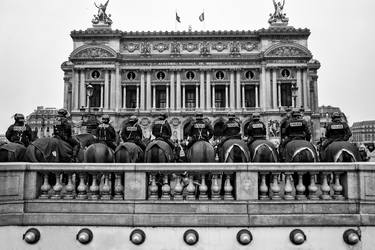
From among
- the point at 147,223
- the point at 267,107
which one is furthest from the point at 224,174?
the point at 267,107

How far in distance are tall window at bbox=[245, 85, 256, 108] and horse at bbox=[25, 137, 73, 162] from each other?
63.7 metres

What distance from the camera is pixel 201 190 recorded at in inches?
361

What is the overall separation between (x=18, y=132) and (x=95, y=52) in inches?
2374

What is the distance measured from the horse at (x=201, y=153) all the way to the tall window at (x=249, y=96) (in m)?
63.3

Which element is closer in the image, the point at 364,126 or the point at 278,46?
the point at 278,46

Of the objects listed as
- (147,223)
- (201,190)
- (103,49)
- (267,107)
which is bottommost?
(147,223)

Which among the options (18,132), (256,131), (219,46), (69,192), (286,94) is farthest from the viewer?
(219,46)

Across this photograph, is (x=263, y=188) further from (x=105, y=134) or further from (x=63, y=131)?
(x=63, y=131)

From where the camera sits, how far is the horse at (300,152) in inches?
414

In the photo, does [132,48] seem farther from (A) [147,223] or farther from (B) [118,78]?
(A) [147,223]

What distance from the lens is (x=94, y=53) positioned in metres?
70.8

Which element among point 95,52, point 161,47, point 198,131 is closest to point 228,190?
point 198,131

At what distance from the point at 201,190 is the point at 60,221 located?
9.67ft

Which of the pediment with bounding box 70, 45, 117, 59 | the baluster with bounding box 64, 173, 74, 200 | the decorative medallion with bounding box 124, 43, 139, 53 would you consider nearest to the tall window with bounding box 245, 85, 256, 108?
the decorative medallion with bounding box 124, 43, 139, 53
